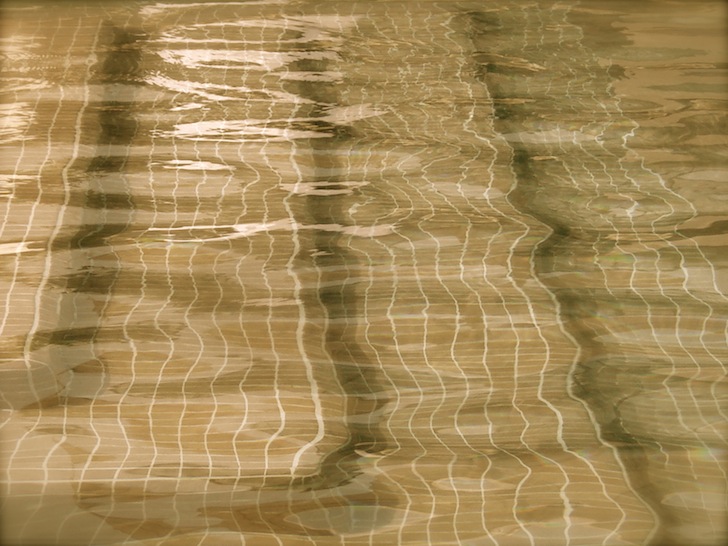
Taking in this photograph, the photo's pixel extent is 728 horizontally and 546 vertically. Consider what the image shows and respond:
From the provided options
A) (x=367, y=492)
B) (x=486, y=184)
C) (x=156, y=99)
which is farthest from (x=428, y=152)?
(x=367, y=492)

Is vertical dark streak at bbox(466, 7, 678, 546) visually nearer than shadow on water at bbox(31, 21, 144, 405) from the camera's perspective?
Yes

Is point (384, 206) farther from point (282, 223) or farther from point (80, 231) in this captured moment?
point (80, 231)

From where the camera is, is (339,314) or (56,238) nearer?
(339,314)

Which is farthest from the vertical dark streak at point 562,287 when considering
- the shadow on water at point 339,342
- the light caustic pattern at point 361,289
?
the shadow on water at point 339,342

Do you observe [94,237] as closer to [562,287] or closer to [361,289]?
[361,289]

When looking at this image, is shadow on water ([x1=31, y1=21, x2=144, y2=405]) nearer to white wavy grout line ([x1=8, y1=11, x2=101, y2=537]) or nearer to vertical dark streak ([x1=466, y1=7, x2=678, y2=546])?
white wavy grout line ([x1=8, y1=11, x2=101, y2=537])

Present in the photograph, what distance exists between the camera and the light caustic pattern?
1.89 ft

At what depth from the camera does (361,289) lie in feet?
2.77

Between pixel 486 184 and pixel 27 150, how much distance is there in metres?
0.52

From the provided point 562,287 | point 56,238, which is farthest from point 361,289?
point 56,238

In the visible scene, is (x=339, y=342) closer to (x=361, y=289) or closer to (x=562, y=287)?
(x=361, y=289)

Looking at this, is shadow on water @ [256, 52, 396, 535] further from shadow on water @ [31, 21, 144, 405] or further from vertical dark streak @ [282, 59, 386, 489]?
shadow on water @ [31, 21, 144, 405]

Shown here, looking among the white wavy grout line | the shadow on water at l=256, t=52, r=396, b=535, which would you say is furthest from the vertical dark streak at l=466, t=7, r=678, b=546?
the white wavy grout line

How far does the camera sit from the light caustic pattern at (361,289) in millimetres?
577
